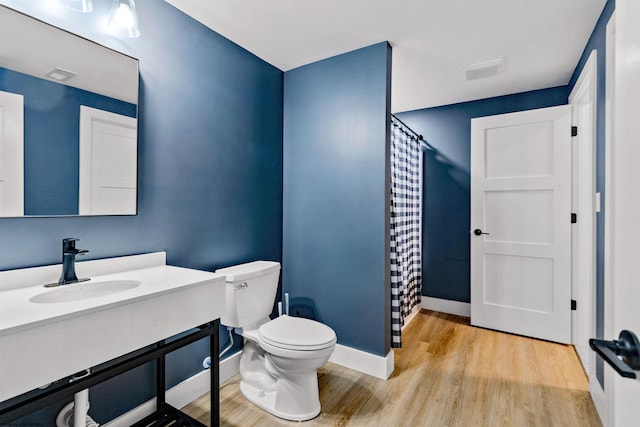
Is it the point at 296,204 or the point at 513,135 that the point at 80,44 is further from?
the point at 513,135

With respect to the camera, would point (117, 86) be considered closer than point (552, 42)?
Yes

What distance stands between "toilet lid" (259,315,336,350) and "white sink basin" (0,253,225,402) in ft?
1.29

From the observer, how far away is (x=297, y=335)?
1.74 m

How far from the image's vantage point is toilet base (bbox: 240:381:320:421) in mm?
1705

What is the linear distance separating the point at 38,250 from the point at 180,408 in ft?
3.74

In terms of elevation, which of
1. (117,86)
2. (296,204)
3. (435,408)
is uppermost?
(117,86)

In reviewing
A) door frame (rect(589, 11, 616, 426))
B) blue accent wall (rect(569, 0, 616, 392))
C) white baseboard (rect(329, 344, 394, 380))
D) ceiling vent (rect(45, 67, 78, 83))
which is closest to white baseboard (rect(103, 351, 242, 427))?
white baseboard (rect(329, 344, 394, 380))

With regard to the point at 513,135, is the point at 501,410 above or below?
below

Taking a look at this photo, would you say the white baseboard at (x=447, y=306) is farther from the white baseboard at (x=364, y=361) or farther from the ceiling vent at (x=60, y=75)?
the ceiling vent at (x=60, y=75)

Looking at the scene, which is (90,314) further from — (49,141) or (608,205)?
(608,205)

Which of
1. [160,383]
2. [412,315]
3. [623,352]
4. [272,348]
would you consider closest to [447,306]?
[412,315]

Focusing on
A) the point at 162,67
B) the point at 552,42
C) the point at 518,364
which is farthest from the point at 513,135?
the point at 162,67

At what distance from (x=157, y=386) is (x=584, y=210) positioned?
3130 millimetres

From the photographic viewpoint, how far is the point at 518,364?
230 centimetres
